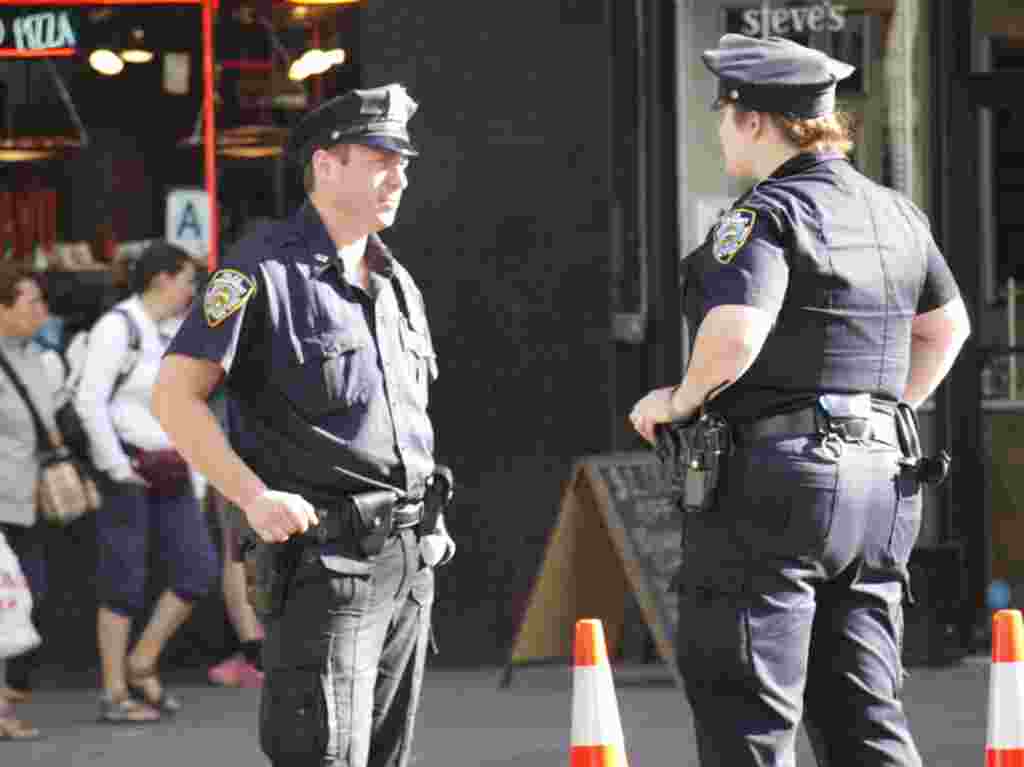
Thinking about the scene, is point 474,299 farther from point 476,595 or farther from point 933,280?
point 933,280

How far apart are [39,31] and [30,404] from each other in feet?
6.11

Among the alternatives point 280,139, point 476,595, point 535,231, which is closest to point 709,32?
point 535,231

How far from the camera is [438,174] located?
9.05m

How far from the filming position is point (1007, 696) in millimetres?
4969

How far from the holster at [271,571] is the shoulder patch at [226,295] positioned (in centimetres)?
47

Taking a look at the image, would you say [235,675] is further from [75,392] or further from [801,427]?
[801,427]

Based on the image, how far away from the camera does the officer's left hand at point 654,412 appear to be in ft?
15.1

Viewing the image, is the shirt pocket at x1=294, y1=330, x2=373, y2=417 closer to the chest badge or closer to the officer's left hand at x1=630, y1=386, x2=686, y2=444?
the officer's left hand at x1=630, y1=386, x2=686, y2=444

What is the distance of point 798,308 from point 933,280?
1.54 ft

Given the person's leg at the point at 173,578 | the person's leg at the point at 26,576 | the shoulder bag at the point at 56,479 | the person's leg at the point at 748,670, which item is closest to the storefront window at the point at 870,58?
the person's leg at the point at 173,578

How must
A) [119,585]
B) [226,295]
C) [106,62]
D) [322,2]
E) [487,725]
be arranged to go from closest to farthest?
[226,295] < [487,725] < [119,585] < [322,2] < [106,62]

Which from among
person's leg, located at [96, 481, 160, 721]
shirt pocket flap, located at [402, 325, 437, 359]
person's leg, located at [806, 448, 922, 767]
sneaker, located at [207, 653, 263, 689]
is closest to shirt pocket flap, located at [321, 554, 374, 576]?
shirt pocket flap, located at [402, 325, 437, 359]

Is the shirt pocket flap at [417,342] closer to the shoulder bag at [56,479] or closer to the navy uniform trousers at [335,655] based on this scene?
the navy uniform trousers at [335,655]

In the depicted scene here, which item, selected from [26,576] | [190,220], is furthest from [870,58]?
[26,576]
